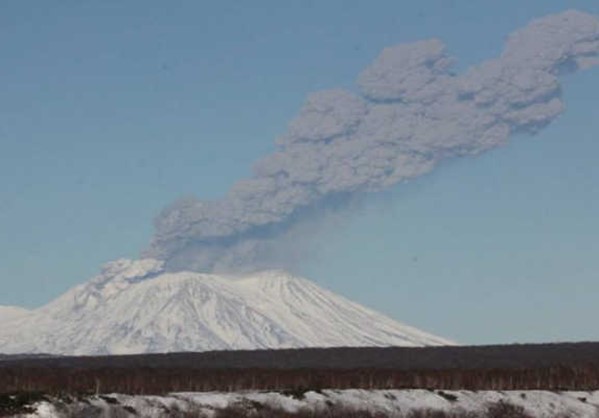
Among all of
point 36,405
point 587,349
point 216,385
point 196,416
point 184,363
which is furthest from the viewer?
point 587,349

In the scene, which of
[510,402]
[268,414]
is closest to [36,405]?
[268,414]

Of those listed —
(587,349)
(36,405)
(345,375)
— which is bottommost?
(36,405)

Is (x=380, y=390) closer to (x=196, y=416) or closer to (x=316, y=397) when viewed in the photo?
(x=316, y=397)

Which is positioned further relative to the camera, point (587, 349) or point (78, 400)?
point (587, 349)

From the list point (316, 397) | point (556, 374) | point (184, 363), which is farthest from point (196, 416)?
point (184, 363)

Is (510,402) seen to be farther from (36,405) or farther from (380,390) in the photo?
(36,405)

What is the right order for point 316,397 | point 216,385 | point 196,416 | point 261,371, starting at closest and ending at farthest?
point 196,416
point 316,397
point 216,385
point 261,371

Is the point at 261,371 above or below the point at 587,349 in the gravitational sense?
below
